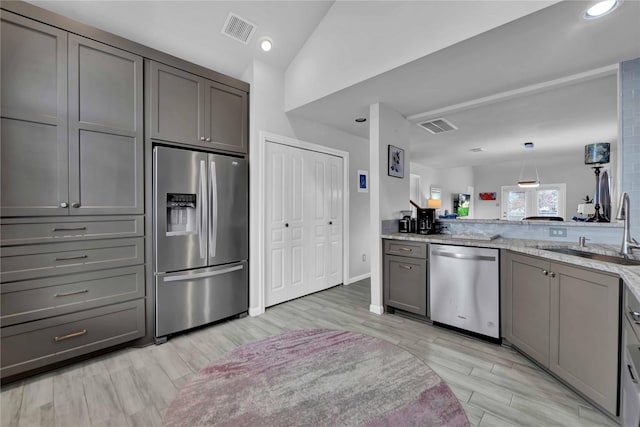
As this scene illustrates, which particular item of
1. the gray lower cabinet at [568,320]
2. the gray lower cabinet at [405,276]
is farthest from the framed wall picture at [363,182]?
the gray lower cabinet at [568,320]

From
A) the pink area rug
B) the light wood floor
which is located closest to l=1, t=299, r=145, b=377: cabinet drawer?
the light wood floor

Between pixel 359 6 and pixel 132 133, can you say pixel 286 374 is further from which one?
pixel 359 6

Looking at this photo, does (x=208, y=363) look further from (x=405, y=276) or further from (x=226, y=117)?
(x=226, y=117)

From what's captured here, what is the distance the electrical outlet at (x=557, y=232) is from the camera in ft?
8.20

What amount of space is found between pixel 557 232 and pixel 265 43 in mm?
3566

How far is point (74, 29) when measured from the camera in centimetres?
211

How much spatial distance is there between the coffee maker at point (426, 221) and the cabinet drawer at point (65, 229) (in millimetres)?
2950

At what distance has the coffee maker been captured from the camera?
10.6ft

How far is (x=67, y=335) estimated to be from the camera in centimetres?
209

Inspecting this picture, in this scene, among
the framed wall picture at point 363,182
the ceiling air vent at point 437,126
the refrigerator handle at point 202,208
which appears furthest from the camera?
the framed wall picture at point 363,182

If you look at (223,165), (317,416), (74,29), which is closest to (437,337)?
(317,416)

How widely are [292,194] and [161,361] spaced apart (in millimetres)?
2242

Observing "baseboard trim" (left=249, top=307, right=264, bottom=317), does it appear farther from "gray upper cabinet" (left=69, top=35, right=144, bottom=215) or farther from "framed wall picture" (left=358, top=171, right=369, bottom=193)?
"framed wall picture" (left=358, top=171, right=369, bottom=193)

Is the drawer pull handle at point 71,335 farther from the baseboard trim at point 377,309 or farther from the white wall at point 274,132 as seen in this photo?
the baseboard trim at point 377,309
